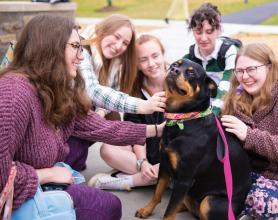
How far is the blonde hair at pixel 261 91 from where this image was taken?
10.6 feet

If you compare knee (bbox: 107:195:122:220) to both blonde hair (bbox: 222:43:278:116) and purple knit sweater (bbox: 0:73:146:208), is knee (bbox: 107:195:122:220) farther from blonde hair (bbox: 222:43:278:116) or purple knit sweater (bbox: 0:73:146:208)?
blonde hair (bbox: 222:43:278:116)

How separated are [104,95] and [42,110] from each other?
1.01 metres

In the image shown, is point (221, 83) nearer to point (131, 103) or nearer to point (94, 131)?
point (131, 103)

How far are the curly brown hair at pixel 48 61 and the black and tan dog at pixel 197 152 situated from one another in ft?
2.39

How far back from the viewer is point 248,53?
3.28 metres

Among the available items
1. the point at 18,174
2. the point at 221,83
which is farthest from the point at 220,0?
the point at 18,174

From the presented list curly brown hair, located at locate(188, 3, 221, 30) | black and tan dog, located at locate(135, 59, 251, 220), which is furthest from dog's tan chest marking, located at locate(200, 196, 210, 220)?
curly brown hair, located at locate(188, 3, 221, 30)

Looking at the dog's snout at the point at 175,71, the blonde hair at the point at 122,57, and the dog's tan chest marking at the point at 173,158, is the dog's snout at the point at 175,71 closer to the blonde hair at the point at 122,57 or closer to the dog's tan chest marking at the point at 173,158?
the dog's tan chest marking at the point at 173,158

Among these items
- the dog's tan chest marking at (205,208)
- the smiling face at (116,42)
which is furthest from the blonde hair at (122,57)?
the dog's tan chest marking at (205,208)

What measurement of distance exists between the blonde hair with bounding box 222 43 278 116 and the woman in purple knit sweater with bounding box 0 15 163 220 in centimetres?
112

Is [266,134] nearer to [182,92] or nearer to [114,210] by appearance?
[182,92]

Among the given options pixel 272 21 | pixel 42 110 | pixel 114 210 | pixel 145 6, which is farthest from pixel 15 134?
pixel 145 6

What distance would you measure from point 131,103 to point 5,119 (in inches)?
51.5

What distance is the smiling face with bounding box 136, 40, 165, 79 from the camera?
153 inches
